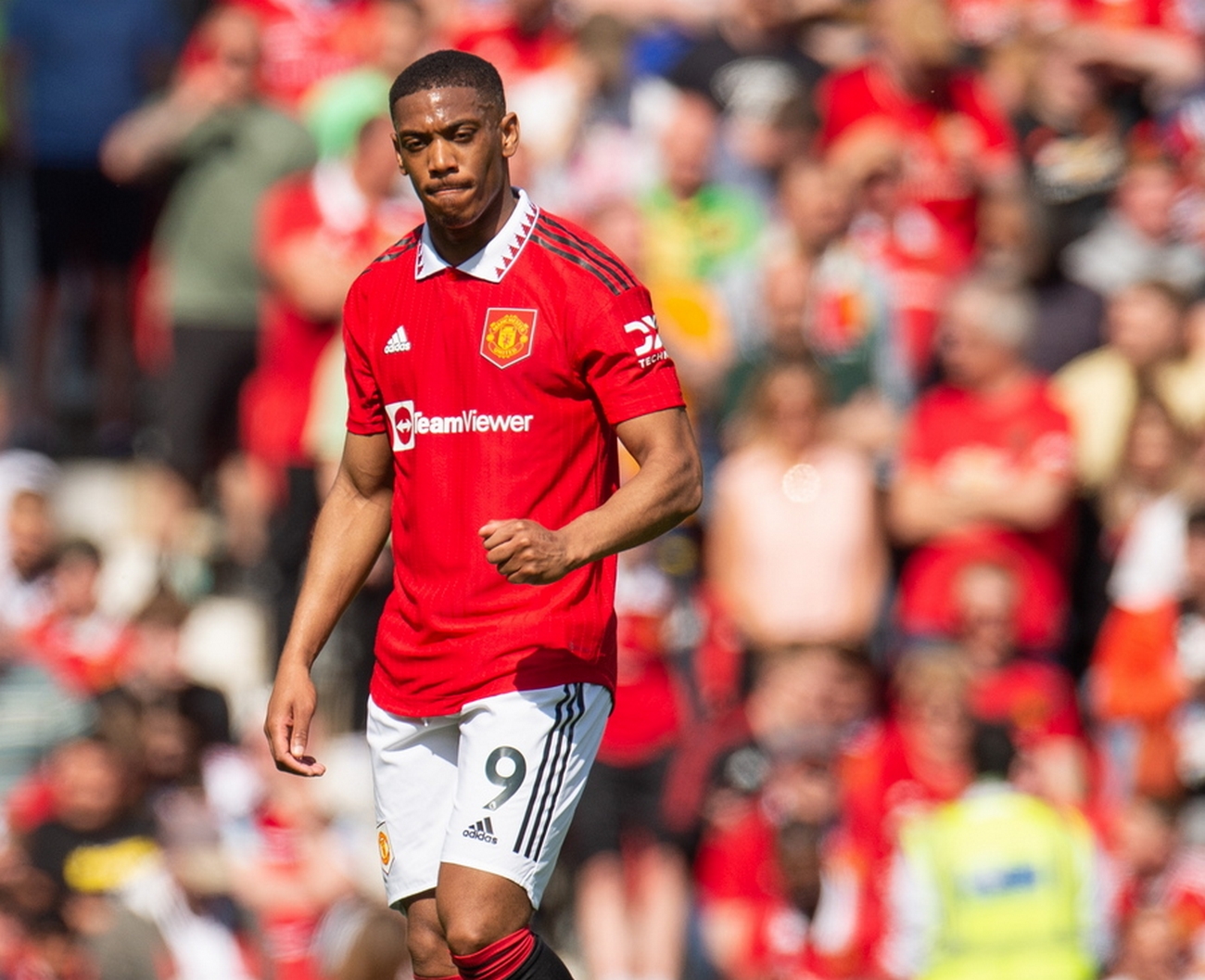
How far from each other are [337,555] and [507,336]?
79cm

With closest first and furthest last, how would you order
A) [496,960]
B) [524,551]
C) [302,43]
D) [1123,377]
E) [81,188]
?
[524,551] → [496,960] → [1123,377] → [302,43] → [81,188]

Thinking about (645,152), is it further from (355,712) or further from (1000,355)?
(355,712)

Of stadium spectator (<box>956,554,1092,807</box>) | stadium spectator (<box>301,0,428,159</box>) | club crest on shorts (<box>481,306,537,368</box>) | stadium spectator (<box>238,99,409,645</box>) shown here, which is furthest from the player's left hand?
stadium spectator (<box>301,0,428,159</box>)

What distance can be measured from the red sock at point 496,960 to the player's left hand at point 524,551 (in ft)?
3.09

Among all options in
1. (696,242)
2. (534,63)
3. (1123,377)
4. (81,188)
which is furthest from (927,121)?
(81,188)

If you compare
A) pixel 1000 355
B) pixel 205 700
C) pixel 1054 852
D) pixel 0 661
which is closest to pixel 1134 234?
pixel 1000 355

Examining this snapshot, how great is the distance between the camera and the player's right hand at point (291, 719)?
4.91 meters

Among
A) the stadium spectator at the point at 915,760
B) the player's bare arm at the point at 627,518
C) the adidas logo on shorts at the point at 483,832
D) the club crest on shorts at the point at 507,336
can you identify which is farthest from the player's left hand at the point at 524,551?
the stadium spectator at the point at 915,760

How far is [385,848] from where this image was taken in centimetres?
519

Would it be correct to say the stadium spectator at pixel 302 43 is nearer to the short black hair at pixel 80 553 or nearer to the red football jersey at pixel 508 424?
the short black hair at pixel 80 553

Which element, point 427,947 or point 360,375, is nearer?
point 427,947

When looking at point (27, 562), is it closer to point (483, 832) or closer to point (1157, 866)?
point (1157, 866)

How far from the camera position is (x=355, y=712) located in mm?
9688

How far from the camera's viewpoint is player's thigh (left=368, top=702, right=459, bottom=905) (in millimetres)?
5086
